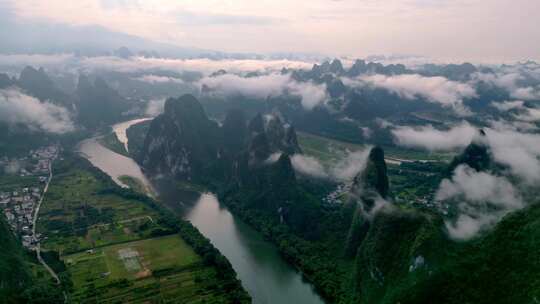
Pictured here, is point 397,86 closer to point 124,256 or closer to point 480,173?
point 480,173

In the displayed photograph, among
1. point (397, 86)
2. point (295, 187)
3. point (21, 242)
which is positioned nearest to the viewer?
point (21, 242)

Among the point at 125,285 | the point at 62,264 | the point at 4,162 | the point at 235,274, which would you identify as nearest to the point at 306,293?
the point at 235,274

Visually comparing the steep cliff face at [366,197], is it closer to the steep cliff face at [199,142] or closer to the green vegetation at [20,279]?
the steep cliff face at [199,142]

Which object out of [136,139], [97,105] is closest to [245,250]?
[136,139]

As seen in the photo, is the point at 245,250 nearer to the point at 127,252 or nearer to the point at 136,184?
the point at 127,252

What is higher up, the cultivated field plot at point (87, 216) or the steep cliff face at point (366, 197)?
the steep cliff face at point (366, 197)

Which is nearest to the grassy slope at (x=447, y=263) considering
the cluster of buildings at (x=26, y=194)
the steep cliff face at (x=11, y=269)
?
the steep cliff face at (x=11, y=269)
